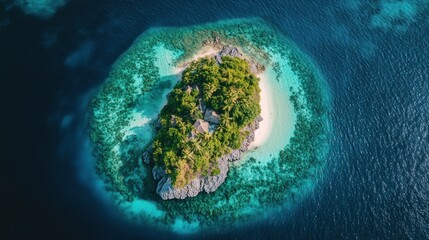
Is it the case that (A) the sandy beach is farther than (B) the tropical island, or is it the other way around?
(A) the sandy beach

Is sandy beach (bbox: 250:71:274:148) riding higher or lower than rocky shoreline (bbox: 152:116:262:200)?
higher

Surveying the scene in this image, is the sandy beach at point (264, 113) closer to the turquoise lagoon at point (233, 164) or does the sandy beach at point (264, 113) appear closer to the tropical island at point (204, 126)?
the turquoise lagoon at point (233, 164)

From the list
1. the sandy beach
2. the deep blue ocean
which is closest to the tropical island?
the sandy beach

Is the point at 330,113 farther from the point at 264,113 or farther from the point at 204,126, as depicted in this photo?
the point at 204,126

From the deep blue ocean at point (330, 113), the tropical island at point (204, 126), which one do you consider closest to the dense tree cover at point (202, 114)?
the tropical island at point (204, 126)

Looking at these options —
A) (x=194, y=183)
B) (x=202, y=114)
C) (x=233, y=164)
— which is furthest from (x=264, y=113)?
(x=194, y=183)

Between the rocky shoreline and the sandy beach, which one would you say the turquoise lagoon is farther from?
the rocky shoreline
